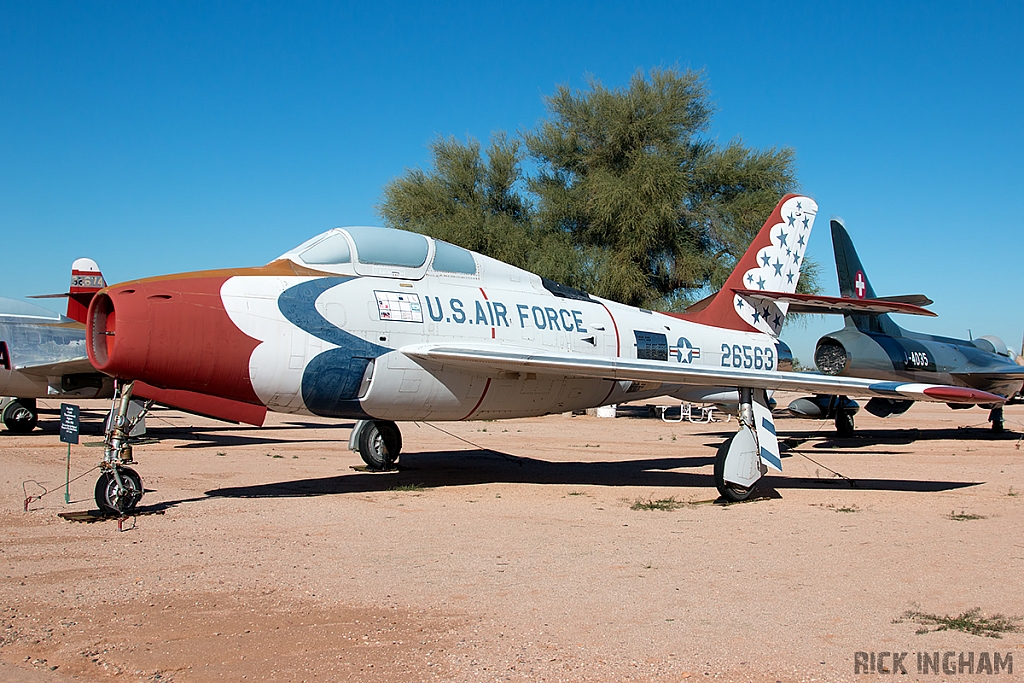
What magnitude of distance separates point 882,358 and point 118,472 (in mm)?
17065

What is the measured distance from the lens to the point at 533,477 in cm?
1219

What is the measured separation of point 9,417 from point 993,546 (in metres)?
21.0

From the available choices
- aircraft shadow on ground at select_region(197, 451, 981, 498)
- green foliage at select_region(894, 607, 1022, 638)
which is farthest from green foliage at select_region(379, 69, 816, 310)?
green foliage at select_region(894, 607, 1022, 638)

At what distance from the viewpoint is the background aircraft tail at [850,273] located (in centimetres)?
2029

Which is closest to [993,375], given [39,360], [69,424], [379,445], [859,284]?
[859,284]

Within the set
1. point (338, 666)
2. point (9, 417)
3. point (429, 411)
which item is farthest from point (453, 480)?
point (9, 417)

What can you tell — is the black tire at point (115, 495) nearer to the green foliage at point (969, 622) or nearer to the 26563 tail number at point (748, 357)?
the green foliage at point (969, 622)

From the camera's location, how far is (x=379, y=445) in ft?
39.9

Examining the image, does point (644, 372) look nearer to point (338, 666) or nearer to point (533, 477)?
point (533, 477)

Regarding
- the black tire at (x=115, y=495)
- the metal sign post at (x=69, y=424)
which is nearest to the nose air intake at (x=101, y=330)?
the metal sign post at (x=69, y=424)

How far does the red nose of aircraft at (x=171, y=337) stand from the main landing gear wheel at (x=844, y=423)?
16.0m

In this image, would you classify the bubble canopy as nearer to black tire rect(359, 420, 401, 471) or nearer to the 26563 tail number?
black tire rect(359, 420, 401, 471)

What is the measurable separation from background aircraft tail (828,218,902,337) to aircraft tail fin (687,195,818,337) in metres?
5.60

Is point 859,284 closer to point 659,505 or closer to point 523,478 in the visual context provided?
point 523,478
